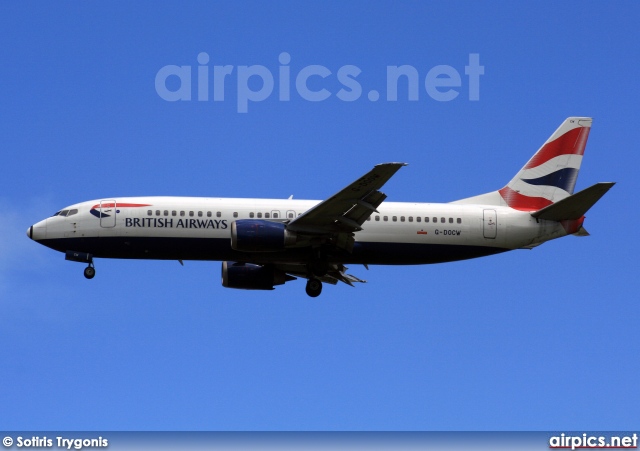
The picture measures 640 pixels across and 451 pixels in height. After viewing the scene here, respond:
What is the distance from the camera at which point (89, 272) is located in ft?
186

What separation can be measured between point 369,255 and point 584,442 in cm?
1416

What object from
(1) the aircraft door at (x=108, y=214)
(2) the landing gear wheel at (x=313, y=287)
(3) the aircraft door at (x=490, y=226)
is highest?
(1) the aircraft door at (x=108, y=214)

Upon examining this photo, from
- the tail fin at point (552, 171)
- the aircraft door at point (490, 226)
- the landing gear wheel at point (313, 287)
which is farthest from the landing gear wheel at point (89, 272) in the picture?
the tail fin at point (552, 171)

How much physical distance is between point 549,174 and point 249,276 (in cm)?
1501

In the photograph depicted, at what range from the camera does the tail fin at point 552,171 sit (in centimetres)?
5975

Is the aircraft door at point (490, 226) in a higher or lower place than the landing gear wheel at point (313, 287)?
higher

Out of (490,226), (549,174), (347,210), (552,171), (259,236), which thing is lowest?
(259,236)

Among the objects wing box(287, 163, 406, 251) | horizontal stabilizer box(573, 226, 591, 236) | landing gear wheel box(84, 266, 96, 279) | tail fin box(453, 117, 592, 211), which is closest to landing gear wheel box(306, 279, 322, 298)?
wing box(287, 163, 406, 251)

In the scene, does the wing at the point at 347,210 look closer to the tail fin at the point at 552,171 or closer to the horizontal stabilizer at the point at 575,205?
the horizontal stabilizer at the point at 575,205

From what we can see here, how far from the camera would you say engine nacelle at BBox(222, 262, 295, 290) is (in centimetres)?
6000

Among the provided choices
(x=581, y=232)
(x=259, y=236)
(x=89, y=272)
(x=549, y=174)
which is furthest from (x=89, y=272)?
(x=581, y=232)

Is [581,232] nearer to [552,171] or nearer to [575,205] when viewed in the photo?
[575,205]

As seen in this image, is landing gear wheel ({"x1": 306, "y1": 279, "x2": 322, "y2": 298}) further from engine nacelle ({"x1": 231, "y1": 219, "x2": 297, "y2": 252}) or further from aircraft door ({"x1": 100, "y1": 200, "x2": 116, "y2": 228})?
aircraft door ({"x1": 100, "y1": 200, "x2": 116, "y2": 228})

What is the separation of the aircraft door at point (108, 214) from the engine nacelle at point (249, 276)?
6.78 m
